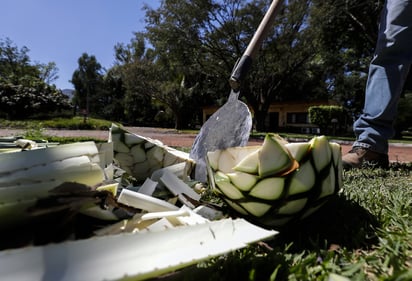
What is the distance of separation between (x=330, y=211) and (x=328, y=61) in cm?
1959

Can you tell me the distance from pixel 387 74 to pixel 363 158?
1.61 ft

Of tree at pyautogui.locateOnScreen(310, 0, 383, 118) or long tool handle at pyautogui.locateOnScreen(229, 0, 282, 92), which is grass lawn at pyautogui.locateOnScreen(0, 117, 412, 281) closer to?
long tool handle at pyautogui.locateOnScreen(229, 0, 282, 92)

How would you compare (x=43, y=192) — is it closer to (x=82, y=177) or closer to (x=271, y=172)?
(x=82, y=177)

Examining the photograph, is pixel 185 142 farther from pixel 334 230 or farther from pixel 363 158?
pixel 334 230

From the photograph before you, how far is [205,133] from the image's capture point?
55.6 inches

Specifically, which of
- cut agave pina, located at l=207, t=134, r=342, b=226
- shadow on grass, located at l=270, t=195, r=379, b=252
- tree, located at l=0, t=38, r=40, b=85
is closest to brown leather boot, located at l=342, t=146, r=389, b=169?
shadow on grass, located at l=270, t=195, r=379, b=252

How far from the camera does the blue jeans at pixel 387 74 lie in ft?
5.60

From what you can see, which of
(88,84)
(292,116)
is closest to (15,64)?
(88,84)

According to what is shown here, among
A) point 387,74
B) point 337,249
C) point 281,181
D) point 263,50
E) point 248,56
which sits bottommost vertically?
point 337,249

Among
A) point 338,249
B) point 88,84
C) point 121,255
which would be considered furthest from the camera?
point 88,84

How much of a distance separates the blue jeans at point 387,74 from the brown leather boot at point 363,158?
0.10 ft

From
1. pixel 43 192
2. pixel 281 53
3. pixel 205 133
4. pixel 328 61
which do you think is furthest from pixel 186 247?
pixel 328 61

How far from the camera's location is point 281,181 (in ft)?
2.15

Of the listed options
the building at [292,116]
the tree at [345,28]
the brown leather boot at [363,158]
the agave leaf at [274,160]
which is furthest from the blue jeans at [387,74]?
the building at [292,116]
